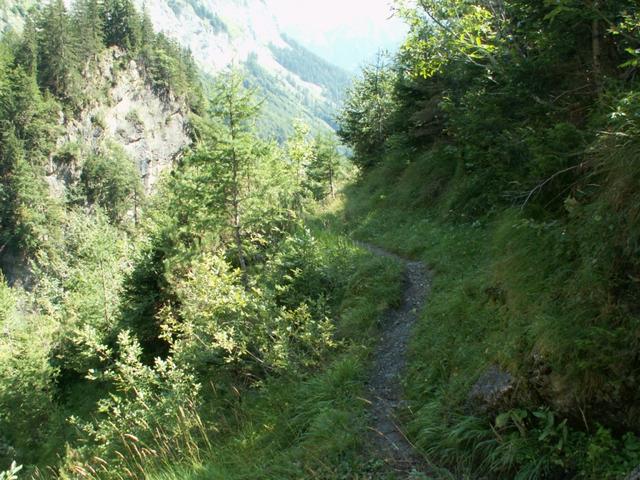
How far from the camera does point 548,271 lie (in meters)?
4.71

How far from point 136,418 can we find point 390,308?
449cm

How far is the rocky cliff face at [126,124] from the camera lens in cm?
6950

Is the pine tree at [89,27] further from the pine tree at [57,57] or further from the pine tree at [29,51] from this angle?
the pine tree at [29,51]

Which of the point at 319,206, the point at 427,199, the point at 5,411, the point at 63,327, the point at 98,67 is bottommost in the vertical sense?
the point at 98,67

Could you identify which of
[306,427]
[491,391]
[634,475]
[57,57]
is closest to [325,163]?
[306,427]

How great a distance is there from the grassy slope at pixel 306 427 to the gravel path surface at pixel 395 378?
0.16m

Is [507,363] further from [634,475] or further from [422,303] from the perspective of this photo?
[422,303]

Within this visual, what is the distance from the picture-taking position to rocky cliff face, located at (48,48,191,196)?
69.5 m

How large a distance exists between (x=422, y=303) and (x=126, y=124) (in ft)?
265

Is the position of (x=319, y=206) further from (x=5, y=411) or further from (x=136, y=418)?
(x=136, y=418)

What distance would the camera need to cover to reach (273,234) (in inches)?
601

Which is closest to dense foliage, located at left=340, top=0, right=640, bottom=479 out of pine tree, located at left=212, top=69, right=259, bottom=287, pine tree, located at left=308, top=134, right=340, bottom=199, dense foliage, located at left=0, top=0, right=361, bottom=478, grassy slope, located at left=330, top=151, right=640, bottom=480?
grassy slope, located at left=330, top=151, right=640, bottom=480

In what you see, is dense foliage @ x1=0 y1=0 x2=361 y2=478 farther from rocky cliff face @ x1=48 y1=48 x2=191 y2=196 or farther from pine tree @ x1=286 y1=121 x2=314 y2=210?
rocky cliff face @ x1=48 y1=48 x2=191 y2=196

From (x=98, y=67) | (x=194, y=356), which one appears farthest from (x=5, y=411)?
(x=98, y=67)
